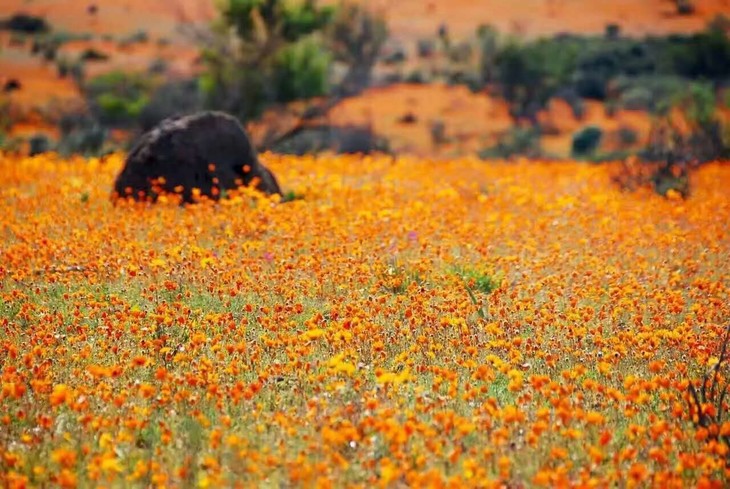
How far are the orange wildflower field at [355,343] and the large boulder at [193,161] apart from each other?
87cm

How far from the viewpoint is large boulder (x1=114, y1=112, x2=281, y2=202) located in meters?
12.3

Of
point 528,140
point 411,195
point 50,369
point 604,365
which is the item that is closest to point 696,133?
point 528,140

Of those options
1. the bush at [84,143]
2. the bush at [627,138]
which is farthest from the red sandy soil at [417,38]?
the bush at [84,143]

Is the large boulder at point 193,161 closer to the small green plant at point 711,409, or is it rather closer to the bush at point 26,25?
the small green plant at point 711,409

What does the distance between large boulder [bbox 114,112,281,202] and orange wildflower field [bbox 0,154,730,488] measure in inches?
34.4

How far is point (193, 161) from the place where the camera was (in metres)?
12.4

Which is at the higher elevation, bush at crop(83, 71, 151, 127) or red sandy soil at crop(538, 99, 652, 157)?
bush at crop(83, 71, 151, 127)

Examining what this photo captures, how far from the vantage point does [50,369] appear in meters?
5.83

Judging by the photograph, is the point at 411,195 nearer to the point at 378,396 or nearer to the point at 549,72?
the point at 378,396

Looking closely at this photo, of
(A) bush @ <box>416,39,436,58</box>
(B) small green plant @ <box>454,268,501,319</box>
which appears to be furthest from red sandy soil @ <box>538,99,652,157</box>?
(B) small green plant @ <box>454,268,501,319</box>

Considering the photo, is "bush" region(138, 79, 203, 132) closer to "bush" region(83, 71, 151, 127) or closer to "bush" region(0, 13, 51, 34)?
"bush" region(83, 71, 151, 127)

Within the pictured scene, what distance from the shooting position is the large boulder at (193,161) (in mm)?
12312

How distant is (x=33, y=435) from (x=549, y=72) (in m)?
31.9

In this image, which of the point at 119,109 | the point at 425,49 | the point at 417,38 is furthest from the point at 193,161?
the point at 417,38
